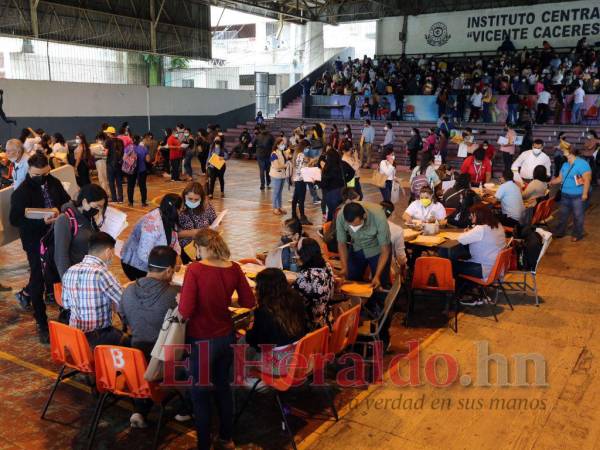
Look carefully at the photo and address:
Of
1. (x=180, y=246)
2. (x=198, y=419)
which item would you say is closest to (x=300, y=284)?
(x=198, y=419)

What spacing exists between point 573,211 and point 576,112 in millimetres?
11331

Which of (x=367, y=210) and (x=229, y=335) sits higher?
(x=367, y=210)

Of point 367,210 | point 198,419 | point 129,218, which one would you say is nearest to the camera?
point 198,419

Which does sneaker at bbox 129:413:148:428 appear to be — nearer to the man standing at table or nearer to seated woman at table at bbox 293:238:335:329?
seated woman at table at bbox 293:238:335:329

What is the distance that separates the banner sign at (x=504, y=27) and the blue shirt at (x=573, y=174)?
17.3 metres

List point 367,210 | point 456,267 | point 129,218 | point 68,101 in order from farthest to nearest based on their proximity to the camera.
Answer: point 68,101 → point 129,218 → point 456,267 → point 367,210

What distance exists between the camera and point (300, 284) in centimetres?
450

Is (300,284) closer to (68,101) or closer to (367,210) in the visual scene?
(367,210)

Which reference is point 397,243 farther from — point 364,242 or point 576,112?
point 576,112

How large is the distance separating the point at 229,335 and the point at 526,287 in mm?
5172

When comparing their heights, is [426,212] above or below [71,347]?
above

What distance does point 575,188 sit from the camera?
973 centimetres

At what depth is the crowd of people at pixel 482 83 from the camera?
803 inches

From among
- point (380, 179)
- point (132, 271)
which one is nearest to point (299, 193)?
point (380, 179)
